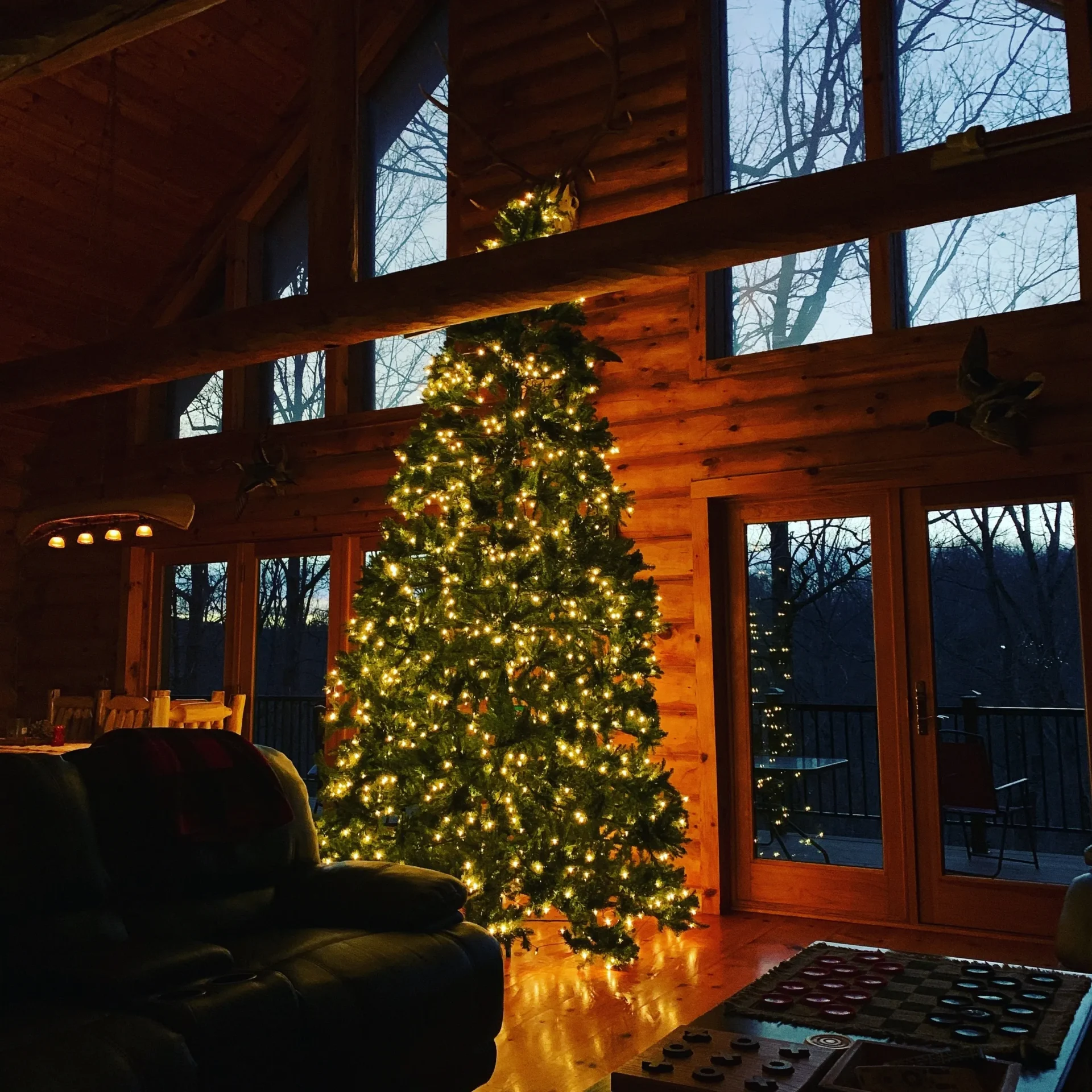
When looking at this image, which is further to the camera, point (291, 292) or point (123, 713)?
point (291, 292)

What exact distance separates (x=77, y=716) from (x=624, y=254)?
14.1ft

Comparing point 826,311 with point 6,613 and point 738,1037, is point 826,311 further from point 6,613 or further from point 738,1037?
point 6,613

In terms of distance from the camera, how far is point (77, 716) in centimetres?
629

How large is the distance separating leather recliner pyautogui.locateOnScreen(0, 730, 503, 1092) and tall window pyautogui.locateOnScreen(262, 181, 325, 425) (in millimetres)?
4457

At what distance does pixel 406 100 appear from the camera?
7.39 meters

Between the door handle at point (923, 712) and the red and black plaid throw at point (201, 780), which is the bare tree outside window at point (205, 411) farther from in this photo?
the door handle at point (923, 712)

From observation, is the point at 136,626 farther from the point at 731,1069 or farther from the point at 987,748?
the point at 731,1069

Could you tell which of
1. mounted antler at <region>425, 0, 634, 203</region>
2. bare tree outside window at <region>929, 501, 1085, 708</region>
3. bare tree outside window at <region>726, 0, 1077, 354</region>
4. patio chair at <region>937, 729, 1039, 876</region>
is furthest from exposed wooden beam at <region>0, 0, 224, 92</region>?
patio chair at <region>937, 729, 1039, 876</region>

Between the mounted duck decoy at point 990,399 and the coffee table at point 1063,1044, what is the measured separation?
8.76 feet

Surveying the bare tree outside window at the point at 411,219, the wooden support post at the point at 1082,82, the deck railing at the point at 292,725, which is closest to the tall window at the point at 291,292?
the bare tree outside window at the point at 411,219

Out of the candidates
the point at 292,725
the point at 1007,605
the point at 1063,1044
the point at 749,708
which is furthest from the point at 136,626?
the point at 1063,1044

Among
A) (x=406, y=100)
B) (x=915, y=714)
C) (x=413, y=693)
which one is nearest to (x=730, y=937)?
(x=915, y=714)

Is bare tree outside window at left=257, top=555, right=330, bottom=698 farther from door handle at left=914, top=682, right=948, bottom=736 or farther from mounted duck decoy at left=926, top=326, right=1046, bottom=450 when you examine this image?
mounted duck decoy at left=926, top=326, right=1046, bottom=450

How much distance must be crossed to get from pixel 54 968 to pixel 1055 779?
410cm
